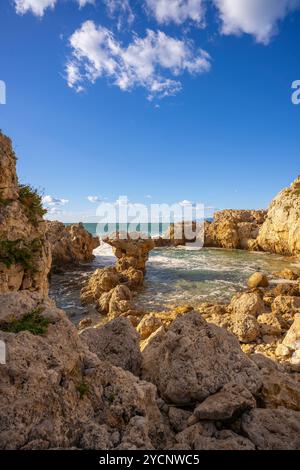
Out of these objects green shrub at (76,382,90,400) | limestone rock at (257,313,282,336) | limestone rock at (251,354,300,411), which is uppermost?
green shrub at (76,382,90,400)

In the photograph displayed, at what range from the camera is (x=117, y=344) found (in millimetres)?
5266

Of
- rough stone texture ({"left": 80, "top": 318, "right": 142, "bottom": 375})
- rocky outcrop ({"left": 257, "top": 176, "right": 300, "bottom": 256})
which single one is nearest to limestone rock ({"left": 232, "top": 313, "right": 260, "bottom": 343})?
rough stone texture ({"left": 80, "top": 318, "right": 142, "bottom": 375})

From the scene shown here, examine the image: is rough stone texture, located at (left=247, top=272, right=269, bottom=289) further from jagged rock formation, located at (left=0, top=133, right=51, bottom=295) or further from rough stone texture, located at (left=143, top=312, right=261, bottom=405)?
rough stone texture, located at (left=143, top=312, right=261, bottom=405)

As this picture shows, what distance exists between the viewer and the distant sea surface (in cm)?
1952

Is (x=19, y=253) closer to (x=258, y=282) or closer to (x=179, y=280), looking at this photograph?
(x=258, y=282)

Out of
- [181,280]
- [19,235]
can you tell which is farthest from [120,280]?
[19,235]

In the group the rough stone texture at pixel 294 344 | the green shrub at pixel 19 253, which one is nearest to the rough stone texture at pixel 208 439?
the rough stone texture at pixel 294 344

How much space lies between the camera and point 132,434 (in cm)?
313

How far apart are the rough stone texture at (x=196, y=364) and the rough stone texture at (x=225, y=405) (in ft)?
1.08

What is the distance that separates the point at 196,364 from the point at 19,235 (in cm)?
603

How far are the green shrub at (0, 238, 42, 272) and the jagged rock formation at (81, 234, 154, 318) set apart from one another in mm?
7992

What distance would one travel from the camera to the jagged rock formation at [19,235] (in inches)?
295

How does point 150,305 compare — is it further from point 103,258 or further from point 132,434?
point 103,258
